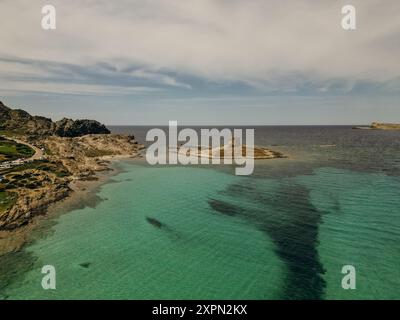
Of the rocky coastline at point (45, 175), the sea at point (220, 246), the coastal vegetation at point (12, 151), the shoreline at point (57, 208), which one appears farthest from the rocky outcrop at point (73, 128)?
the sea at point (220, 246)

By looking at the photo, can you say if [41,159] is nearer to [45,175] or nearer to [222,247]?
[45,175]

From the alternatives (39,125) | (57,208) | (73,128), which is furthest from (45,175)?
(39,125)

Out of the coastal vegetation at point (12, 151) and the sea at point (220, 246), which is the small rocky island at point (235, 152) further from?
the coastal vegetation at point (12, 151)

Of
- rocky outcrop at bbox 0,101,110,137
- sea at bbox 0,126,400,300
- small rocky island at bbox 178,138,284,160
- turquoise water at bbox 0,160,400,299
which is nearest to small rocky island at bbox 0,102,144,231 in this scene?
rocky outcrop at bbox 0,101,110,137

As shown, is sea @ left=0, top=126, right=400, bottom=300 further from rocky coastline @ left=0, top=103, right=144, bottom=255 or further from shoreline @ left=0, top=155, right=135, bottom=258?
rocky coastline @ left=0, top=103, right=144, bottom=255

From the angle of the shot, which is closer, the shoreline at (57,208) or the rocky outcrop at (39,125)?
the shoreline at (57,208)
